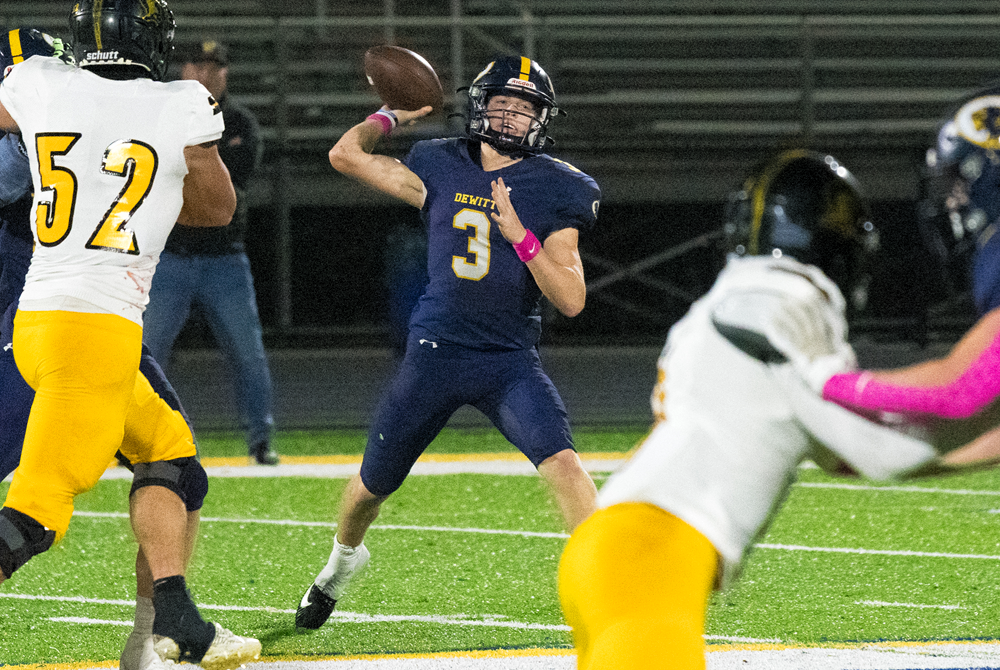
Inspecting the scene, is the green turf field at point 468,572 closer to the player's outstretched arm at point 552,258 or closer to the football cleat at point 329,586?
the football cleat at point 329,586

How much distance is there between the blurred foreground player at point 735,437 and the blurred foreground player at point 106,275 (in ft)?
4.67

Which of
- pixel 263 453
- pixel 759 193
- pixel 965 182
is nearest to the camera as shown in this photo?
pixel 759 193

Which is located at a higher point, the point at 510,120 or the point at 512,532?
the point at 510,120

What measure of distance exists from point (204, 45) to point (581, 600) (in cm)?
589

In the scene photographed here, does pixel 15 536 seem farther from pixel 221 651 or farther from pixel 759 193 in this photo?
pixel 759 193

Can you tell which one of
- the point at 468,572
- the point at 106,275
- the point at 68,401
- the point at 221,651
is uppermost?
the point at 106,275

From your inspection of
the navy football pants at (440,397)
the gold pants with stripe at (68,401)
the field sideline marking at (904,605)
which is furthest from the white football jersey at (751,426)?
the field sideline marking at (904,605)

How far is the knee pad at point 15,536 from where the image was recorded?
305 centimetres

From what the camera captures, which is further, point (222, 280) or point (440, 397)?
point (222, 280)

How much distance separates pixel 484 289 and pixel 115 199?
1.40 m

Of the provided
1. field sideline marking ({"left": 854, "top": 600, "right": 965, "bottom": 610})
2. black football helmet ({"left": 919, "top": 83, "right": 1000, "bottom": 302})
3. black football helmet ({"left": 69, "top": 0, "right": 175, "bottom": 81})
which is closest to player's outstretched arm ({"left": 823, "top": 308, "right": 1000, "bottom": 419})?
black football helmet ({"left": 919, "top": 83, "right": 1000, "bottom": 302})

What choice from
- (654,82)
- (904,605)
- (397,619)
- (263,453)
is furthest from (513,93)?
(654,82)

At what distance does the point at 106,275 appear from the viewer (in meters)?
3.18

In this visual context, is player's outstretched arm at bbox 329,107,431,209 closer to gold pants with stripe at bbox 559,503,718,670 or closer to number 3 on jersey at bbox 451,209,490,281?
number 3 on jersey at bbox 451,209,490,281
